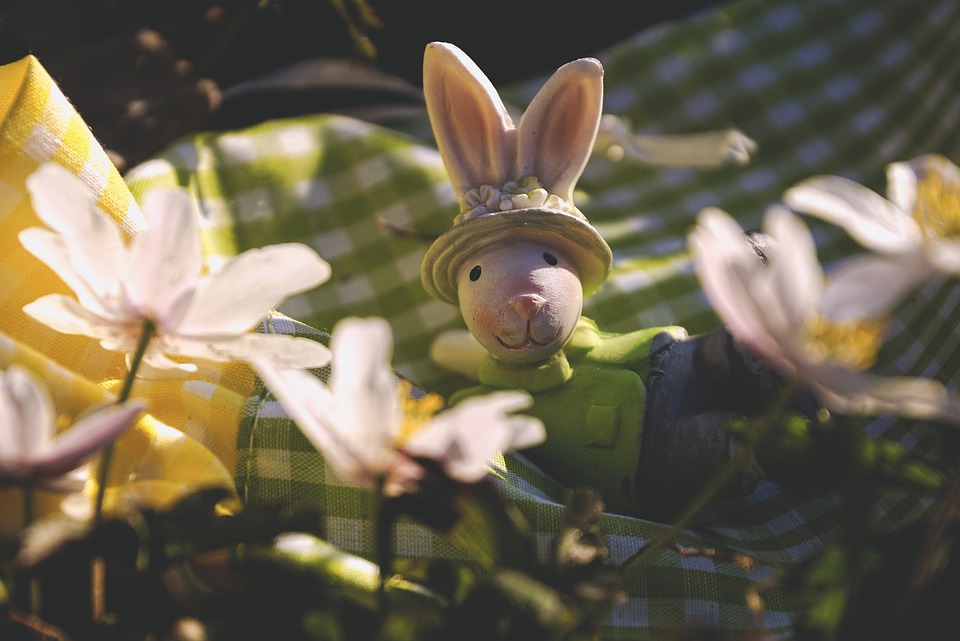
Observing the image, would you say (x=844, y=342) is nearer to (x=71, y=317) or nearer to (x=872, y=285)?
(x=872, y=285)

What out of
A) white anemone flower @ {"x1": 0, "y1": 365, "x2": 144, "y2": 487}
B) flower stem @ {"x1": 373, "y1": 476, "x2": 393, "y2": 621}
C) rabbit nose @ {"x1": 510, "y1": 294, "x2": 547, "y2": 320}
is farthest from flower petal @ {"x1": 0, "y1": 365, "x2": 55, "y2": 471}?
rabbit nose @ {"x1": 510, "y1": 294, "x2": 547, "y2": 320}

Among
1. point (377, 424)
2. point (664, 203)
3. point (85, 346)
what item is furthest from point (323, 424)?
point (664, 203)

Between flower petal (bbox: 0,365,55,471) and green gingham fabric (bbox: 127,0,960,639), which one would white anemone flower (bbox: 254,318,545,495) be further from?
green gingham fabric (bbox: 127,0,960,639)

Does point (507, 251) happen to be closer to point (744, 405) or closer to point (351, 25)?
point (744, 405)

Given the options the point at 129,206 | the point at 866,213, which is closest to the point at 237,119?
the point at 129,206

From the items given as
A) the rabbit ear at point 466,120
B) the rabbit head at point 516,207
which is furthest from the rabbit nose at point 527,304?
the rabbit ear at point 466,120

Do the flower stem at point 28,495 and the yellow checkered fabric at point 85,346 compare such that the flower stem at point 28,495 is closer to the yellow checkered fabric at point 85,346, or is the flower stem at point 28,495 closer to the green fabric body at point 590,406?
the yellow checkered fabric at point 85,346

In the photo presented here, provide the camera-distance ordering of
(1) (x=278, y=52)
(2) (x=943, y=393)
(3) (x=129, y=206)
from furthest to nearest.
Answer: (1) (x=278, y=52)
(3) (x=129, y=206)
(2) (x=943, y=393)
